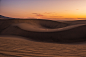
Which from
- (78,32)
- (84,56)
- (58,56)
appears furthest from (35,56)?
(78,32)

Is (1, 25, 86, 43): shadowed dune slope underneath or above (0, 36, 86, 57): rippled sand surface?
above

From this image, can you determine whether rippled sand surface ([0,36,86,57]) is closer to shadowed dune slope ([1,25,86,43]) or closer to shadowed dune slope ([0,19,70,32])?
shadowed dune slope ([1,25,86,43])

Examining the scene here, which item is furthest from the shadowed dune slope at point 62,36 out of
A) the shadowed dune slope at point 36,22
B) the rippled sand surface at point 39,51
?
the shadowed dune slope at point 36,22

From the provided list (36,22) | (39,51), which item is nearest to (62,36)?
(39,51)

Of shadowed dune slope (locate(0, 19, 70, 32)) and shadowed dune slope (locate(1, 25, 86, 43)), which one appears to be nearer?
shadowed dune slope (locate(1, 25, 86, 43))

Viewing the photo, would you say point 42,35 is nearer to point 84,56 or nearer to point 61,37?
point 61,37

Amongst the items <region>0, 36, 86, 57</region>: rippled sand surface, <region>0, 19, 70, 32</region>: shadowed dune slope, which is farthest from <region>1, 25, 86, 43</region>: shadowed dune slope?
<region>0, 19, 70, 32</region>: shadowed dune slope

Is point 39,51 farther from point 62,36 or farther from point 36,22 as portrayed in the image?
point 36,22

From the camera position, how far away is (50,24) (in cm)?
3127

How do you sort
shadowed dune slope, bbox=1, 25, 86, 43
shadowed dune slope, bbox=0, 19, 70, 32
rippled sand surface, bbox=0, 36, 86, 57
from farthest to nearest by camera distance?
shadowed dune slope, bbox=0, 19, 70, 32, shadowed dune slope, bbox=1, 25, 86, 43, rippled sand surface, bbox=0, 36, 86, 57

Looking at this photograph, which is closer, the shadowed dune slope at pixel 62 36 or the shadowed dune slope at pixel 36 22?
the shadowed dune slope at pixel 62 36

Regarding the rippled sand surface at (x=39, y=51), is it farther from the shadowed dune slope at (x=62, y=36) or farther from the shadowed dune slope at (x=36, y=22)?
the shadowed dune slope at (x=36, y=22)

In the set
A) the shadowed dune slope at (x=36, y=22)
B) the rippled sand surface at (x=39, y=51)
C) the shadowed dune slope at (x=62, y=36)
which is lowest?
the rippled sand surface at (x=39, y=51)

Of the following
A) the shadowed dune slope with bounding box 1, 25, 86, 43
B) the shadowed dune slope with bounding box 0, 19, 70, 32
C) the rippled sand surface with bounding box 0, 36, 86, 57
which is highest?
the shadowed dune slope with bounding box 0, 19, 70, 32
